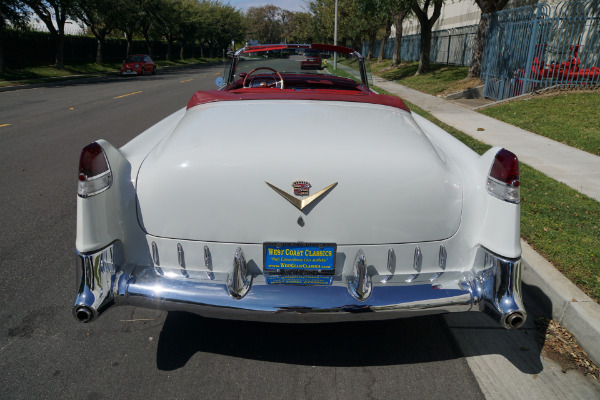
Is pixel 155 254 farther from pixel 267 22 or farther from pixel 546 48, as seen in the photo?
pixel 267 22

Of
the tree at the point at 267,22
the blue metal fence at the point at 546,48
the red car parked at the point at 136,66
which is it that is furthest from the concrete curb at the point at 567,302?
the tree at the point at 267,22

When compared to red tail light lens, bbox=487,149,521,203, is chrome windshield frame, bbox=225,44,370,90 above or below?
above

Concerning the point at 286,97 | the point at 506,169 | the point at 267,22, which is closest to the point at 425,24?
the point at 286,97

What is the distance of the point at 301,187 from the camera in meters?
2.32

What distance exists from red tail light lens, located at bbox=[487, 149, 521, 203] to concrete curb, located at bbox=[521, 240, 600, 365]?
3.26 ft

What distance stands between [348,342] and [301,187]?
1.11m

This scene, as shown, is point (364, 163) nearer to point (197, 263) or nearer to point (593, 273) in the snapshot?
point (197, 263)

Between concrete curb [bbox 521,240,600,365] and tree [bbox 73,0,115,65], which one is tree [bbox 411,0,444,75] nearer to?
concrete curb [bbox 521,240,600,365]

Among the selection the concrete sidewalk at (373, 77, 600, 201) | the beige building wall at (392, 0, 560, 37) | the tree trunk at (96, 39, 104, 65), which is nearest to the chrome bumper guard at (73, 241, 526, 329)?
the concrete sidewalk at (373, 77, 600, 201)

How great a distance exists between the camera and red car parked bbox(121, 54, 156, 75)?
104ft

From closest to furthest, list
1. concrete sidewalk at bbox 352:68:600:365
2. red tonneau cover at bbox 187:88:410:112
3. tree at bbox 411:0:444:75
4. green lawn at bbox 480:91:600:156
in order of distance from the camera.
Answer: concrete sidewalk at bbox 352:68:600:365
red tonneau cover at bbox 187:88:410:112
green lawn at bbox 480:91:600:156
tree at bbox 411:0:444:75

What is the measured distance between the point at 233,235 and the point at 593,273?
2.56 m

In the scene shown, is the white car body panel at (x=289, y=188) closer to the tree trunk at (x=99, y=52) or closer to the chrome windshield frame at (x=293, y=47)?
the chrome windshield frame at (x=293, y=47)

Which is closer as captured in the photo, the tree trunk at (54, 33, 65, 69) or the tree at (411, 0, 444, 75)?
the tree at (411, 0, 444, 75)
